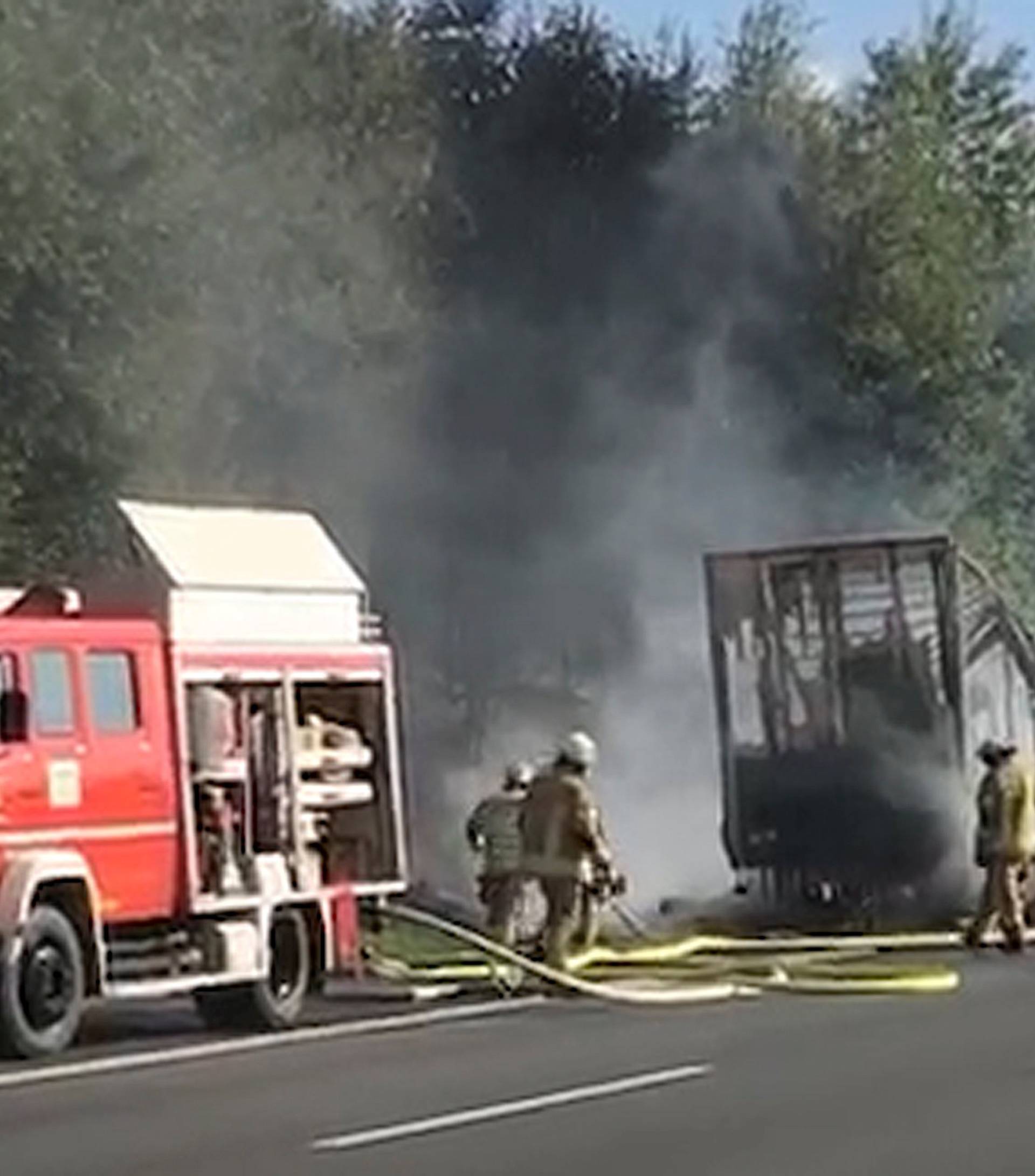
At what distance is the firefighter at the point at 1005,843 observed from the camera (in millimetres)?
27688

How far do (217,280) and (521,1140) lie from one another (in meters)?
17.0

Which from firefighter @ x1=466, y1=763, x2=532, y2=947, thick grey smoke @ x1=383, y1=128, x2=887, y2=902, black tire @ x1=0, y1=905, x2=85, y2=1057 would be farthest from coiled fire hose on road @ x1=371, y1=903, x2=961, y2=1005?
thick grey smoke @ x1=383, y1=128, x2=887, y2=902

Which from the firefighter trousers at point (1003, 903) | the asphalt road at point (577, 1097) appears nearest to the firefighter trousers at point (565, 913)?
the asphalt road at point (577, 1097)

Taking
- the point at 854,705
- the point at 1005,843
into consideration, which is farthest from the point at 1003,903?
the point at 854,705

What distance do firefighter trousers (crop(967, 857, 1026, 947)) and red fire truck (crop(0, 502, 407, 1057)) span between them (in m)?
5.57

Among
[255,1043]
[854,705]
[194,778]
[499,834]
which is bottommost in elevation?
[255,1043]

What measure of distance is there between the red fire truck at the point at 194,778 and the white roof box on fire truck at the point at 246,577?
0.06 feet

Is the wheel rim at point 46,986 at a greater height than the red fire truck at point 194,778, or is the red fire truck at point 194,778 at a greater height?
the red fire truck at point 194,778

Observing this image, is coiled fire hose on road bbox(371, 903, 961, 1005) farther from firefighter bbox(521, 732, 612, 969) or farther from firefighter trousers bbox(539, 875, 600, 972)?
firefighter bbox(521, 732, 612, 969)

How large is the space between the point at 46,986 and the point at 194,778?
1.64 m

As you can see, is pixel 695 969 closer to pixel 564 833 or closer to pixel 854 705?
pixel 564 833

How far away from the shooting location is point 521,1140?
15391 mm

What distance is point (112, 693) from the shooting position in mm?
21031

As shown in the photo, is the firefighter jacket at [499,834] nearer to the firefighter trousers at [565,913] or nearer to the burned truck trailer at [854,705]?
the firefighter trousers at [565,913]
